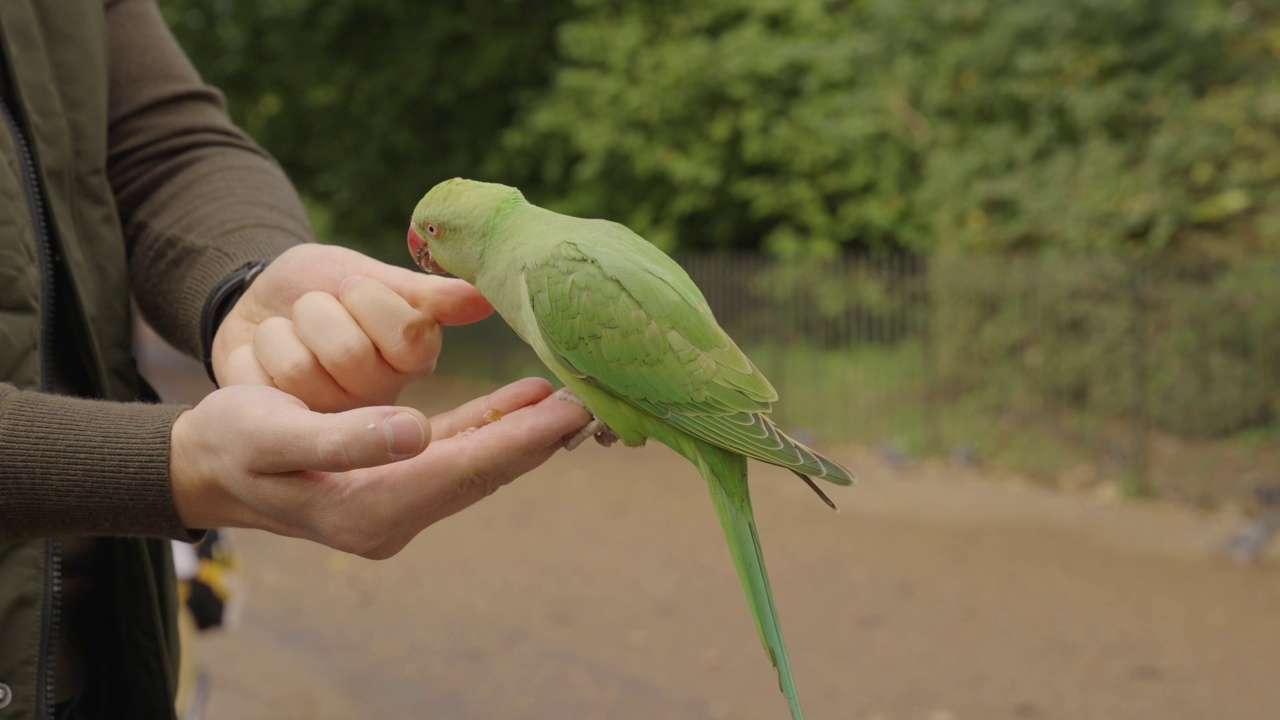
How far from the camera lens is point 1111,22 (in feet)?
32.9

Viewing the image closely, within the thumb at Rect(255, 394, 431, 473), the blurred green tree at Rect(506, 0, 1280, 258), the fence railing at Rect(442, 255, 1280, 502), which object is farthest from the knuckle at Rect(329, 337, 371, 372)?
the blurred green tree at Rect(506, 0, 1280, 258)

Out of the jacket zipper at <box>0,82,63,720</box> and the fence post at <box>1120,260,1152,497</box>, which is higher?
the jacket zipper at <box>0,82,63,720</box>

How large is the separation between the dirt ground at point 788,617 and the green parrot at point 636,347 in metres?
3.72

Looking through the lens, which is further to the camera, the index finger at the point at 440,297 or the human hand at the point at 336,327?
the index finger at the point at 440,297

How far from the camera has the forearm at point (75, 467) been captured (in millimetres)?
1615

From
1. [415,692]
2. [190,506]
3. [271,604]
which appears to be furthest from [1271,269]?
[190,506]

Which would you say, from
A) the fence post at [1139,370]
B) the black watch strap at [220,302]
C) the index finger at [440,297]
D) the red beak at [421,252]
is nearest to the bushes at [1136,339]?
the fence post at [1139,370]

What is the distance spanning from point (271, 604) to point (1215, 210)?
8.41m

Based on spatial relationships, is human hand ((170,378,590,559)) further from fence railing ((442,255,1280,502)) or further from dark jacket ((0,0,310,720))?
fence railing ((442,255,1280,502))

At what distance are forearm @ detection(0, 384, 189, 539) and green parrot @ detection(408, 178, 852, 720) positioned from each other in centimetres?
80

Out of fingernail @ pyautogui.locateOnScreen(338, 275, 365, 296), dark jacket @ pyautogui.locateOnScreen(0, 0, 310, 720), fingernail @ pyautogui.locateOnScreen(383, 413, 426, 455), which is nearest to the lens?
fingernail @ pyautogui.locateOnScreen(383, 413, 426, 455)

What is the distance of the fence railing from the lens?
9.27 metres

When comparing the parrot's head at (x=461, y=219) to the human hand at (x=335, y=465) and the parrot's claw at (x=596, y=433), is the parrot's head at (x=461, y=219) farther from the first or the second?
the human hand at (x=335, y=465)

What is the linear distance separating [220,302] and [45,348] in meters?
0.38
